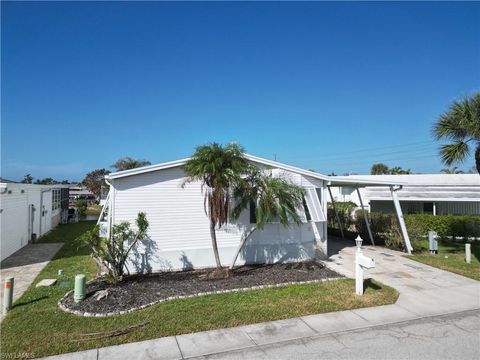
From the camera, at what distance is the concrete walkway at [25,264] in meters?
9.87

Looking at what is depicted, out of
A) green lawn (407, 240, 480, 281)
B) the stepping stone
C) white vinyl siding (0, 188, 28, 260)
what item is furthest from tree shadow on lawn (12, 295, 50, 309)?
green lawn (407, 240, 480, 281)

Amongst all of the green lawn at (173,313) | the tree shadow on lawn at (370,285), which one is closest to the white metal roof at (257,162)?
the green lawn at (173,313)

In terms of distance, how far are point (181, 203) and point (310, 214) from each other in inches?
185

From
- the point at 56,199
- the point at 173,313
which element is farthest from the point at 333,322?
the point at 56,199

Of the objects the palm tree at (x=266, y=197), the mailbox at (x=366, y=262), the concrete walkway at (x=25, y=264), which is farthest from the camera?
the palm tree at (x=266, y=197)

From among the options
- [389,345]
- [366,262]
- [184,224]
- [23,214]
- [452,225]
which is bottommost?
[389,345]

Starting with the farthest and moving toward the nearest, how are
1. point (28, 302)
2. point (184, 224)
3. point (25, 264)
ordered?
point (25, 264)
point (184, 224)
point (28, 302)

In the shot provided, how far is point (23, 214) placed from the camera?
1627 centimetres

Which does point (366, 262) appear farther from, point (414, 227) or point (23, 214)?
point (23, 214)

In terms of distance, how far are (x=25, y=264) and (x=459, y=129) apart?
54.9 feet

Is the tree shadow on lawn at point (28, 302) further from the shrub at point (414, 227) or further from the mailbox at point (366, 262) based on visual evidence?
the shrub at point (414, 227)

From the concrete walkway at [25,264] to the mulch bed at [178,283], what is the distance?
2.03m

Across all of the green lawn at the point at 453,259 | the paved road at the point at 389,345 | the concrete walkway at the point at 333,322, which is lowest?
the paved road at the point at 389,345

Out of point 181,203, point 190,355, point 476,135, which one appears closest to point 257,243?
point 181,203
